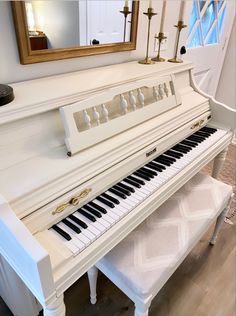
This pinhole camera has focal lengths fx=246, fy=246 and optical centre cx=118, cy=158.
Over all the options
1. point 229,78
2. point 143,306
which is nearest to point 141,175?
point 143,306

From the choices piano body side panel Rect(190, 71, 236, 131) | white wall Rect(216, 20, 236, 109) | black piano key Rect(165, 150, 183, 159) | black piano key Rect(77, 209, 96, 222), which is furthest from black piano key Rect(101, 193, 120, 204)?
white wall Rect(216, 20, 236, 109)

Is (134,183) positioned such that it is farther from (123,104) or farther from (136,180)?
(123,104)

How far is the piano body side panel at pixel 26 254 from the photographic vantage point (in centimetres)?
57

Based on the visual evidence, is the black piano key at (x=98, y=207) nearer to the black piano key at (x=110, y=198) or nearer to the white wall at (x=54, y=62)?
the black piano key at (x=110, y=198)

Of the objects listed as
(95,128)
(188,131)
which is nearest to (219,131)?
(188,131)

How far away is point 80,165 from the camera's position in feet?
2.80

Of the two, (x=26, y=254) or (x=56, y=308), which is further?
(x=56, y=308)

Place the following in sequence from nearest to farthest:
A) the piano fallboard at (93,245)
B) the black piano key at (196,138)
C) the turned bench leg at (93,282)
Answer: the piano fallboard at (93,245) < the turned bench leg at (93,282) < the black piano key at (196,138)

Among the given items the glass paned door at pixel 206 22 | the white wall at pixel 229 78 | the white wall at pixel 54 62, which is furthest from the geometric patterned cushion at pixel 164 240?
the white wall at pixel 229 78

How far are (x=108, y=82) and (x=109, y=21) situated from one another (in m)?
Answer: 0.38

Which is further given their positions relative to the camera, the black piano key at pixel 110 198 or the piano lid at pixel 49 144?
the black piano key at pixel 110 198

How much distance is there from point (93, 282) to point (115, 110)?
0.82m

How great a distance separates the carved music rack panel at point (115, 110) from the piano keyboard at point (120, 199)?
20 centimetres

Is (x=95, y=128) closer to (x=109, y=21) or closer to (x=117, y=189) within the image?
(x=117, y=189)
